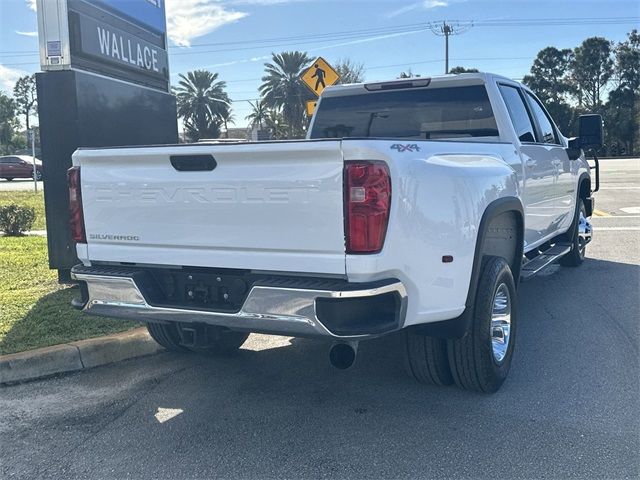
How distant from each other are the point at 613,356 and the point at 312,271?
2846 mm

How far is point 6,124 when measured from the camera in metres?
76.7

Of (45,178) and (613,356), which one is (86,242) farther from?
(613,356)

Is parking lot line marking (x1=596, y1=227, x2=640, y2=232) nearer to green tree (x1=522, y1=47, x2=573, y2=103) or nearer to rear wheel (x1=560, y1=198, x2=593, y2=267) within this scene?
rear wheel (x1=560, y1=198, x2=593, y2=267)

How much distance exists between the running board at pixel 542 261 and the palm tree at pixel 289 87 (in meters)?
39.0

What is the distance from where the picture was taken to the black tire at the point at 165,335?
15.6 ft

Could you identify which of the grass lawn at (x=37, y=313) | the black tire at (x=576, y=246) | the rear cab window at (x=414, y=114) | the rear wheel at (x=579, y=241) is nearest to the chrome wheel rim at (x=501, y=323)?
the rear cab window at (x=414, y=114)

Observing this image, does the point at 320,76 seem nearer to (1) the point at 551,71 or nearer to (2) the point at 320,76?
(2) the point at 320,76

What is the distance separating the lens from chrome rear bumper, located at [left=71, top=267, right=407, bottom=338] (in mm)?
3131

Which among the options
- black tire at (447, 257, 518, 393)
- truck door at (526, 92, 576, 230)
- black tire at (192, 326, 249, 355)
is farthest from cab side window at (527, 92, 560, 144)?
black tire at (192, 326, 249, 355)

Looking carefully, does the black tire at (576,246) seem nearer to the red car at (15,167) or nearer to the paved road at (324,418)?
the paved road at (324,418)

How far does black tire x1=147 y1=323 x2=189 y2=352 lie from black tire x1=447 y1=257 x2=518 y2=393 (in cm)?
207

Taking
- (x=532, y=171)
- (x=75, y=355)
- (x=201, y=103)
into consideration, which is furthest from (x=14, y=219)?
(x=201, y=103)

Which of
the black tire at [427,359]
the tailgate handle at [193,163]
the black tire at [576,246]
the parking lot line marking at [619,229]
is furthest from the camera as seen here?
the parking lot line marking at [619,229]

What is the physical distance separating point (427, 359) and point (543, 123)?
135 inches
